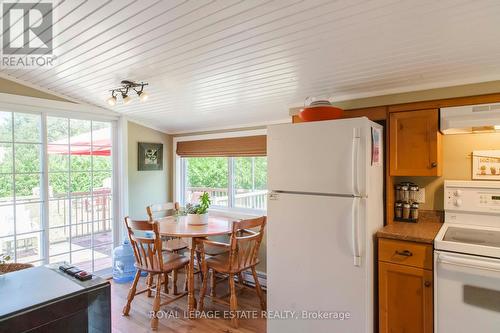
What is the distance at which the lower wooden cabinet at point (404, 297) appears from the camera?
1953 millimetres

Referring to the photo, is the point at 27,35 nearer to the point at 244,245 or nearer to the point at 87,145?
the point at 87,145

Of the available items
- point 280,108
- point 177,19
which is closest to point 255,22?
point 177,19

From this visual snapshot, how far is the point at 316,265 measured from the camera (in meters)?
2.17

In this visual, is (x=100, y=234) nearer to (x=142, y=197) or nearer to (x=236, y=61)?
(x=142, y=197)

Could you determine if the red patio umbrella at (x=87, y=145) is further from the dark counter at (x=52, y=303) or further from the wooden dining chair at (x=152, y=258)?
the dark counter at (x=52, y=303)

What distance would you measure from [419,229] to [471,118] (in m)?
0.85

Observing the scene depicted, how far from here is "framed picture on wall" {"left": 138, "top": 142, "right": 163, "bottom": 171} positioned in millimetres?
Answer: 4086

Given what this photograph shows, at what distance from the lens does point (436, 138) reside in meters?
2.21

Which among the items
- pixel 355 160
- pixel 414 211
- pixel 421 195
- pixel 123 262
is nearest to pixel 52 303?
pixel 355 160

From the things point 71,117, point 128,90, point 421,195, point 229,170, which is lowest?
point 421,195

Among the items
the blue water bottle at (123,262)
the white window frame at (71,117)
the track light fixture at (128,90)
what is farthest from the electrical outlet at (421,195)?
the white window frame at (71,117)

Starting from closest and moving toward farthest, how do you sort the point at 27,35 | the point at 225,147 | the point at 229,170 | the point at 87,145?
the point at 27,35, the point at 87,145, the point at 225,147, the point at 229,170

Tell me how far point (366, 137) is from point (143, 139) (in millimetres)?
3104

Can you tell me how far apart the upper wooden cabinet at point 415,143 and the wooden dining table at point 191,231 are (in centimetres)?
164
